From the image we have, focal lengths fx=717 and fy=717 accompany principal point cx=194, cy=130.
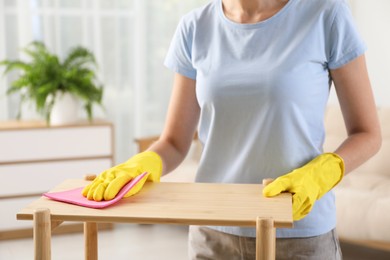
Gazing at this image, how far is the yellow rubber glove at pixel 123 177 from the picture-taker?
141 cm

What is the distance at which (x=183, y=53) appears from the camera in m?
1.73

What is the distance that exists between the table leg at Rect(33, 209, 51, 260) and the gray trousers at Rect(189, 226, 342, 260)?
0.45 metres

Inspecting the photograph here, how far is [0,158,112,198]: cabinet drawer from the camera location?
14.7ft

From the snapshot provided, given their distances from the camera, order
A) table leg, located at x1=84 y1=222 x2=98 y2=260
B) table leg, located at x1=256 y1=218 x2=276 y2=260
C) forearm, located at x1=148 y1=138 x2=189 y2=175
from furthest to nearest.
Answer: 1. forearm, located at x1=148 y1=138 x2=189 y2=175
2. table leg, located at x1=84 y1=222 x2=98 y2=260
3. table leg, located at x1=256 y1=218 x2=276 y2=260

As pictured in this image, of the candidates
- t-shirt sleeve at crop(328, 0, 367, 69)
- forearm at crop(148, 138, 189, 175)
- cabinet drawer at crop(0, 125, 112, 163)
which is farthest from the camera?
cabinet drawer at crop(0, 125, 112, 163)

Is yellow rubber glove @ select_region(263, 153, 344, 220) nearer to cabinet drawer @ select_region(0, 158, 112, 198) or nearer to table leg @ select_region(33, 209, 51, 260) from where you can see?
table leg @ select_region(33, 209, 51, 260)

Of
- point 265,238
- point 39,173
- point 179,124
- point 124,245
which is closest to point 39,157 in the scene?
point 39,173

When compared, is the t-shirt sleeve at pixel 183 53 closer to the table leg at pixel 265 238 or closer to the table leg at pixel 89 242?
the table leg at pixel 89 242

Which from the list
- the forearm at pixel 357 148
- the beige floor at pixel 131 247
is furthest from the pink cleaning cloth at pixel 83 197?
the beige floor at pixel 131 247

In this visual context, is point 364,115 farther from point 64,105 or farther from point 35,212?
point 64,105

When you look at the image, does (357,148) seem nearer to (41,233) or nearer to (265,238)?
(265,238)

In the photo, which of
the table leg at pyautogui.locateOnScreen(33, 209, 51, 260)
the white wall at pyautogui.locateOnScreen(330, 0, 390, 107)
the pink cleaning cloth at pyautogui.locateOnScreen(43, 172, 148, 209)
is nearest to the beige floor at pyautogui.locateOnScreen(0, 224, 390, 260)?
the white wall at pyautogui.locateOnScreen(330, 0, 390, 107)

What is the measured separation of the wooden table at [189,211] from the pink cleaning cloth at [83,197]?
1 cm

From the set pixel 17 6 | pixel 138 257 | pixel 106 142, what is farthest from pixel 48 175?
pixel 17 6
